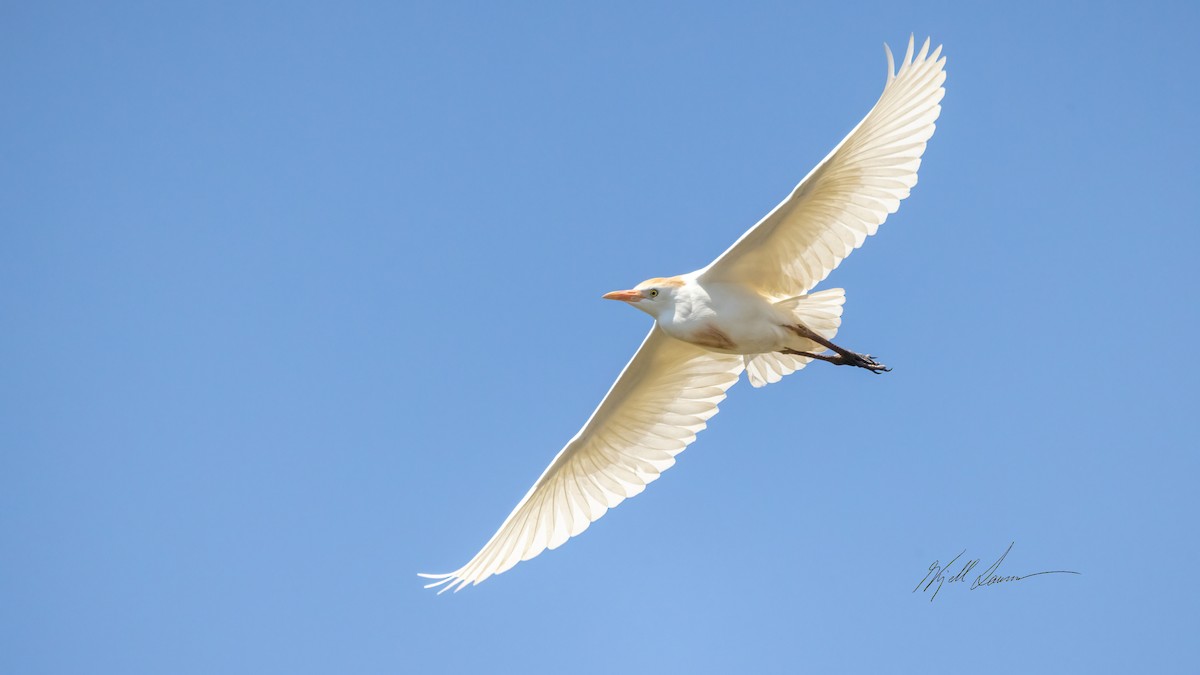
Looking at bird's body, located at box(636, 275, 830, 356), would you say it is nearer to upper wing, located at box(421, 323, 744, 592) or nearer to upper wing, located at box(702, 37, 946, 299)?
upper wing, located at box(702, 37, 946, 299)

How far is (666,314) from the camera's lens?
452 inches

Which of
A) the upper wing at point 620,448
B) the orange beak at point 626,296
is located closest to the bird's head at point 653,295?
the orange beak at point 626,296

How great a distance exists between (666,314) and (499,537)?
2614 mm

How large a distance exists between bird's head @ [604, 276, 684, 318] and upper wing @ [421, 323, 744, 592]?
2.35ft

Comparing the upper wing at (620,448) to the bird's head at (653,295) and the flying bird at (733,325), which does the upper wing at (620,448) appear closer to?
the flying bird at (733,325)

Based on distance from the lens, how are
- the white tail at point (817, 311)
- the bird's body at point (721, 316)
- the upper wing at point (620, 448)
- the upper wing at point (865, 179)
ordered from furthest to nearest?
the upper wing at point (620, 448), the white tail at point (817, 311), the bird's body at point (721, 316), the upper wing at point (865, 179)

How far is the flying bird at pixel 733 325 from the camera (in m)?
11.1

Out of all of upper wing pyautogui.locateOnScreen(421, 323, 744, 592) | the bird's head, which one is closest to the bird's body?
the bird's head

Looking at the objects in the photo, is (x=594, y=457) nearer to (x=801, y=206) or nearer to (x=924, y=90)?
(x=801, y=206)

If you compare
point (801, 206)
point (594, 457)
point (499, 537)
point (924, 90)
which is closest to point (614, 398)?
point (594, 457)

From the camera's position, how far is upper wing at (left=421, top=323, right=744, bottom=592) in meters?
12.3

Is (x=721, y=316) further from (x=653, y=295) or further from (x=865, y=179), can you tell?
(x=865, y=179)

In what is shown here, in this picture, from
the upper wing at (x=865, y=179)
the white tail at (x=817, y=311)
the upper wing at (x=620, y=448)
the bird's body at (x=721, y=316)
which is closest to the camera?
the upper wing at (x=865, y=179)

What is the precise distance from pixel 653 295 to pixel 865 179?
6.53 feet
